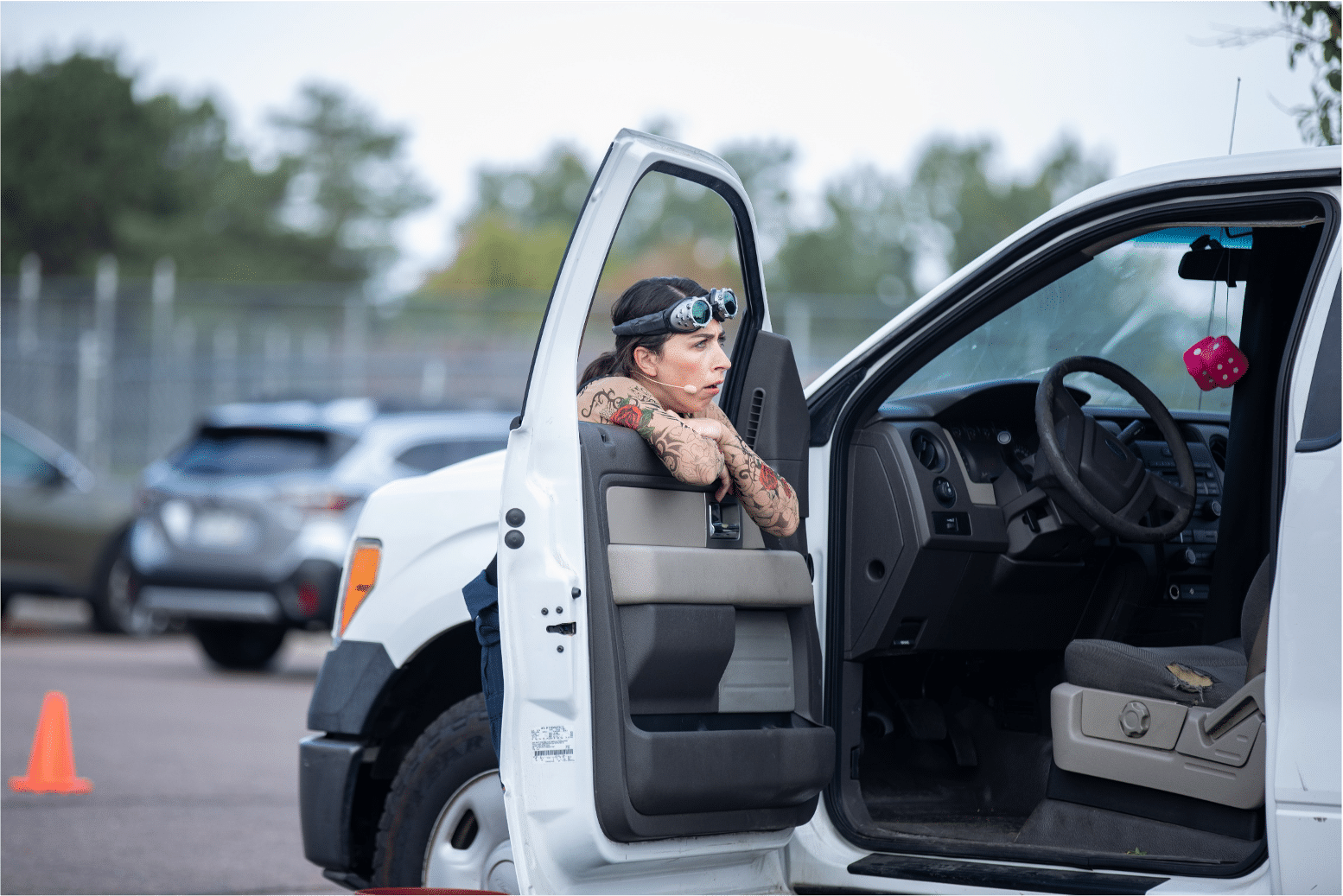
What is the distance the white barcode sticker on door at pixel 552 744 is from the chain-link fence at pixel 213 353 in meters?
15.8

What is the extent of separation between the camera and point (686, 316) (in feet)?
10.7

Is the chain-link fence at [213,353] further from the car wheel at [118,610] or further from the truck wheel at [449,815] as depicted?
the truck wheel at [449,815]

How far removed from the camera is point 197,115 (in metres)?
53.1

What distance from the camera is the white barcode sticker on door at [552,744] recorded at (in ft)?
9.80

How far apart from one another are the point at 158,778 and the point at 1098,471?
4.63m

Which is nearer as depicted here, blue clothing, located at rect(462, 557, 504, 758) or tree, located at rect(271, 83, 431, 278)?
blue clothing, located at rect(462, 557, 504, 758)

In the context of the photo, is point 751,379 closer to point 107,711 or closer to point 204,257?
point 107,711

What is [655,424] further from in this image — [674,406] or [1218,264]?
[1218,264]

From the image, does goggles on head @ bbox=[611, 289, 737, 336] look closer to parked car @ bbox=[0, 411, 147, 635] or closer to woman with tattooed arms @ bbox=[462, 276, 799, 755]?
woman with tattooed arms @ bbox=[462, 276, 799, 755]

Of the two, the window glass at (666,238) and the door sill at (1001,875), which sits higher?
the window glass at (666,238)

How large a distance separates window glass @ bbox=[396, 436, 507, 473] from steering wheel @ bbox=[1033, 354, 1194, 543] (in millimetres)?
6691

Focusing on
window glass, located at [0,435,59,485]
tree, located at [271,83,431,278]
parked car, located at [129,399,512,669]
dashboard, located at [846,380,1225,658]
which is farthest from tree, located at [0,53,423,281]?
dashboard, located at [846,380,1225,658]

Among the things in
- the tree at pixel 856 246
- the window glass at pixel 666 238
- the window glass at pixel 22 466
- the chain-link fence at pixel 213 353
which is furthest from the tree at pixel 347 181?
the window glass at pixel 22 466

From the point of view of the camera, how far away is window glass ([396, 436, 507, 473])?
1027 cm
